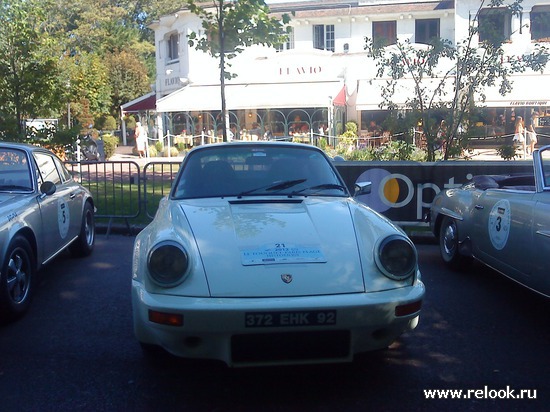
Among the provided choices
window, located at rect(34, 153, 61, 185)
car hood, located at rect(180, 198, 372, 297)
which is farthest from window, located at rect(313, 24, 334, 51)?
car hood, located at rect(180, 198, 372, 297)

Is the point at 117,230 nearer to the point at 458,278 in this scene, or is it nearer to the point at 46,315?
the point at 46,315

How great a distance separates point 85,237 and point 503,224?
508 cm

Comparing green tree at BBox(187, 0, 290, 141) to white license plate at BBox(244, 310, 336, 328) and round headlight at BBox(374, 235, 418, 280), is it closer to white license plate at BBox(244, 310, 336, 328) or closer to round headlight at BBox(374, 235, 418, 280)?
round headlight at BBox(374, 235, 418, 280)

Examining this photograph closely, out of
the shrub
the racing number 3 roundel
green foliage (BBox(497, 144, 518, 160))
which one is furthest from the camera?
the shrub

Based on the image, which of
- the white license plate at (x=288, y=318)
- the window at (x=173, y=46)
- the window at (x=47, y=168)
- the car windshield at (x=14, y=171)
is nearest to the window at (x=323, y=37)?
the window at (x=173, y=46)

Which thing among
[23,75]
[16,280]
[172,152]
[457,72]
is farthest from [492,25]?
[172,152]

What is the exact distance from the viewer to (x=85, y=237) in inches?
314

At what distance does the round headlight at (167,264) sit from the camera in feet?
12.2

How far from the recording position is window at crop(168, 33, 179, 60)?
31625 millimetres

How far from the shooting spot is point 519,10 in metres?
11.5

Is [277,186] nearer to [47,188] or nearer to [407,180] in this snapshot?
[47,188]

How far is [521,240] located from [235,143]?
2.59 metres

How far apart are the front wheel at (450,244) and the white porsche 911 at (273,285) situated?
2854 mm

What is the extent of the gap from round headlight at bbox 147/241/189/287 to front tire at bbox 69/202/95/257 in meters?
4.34
